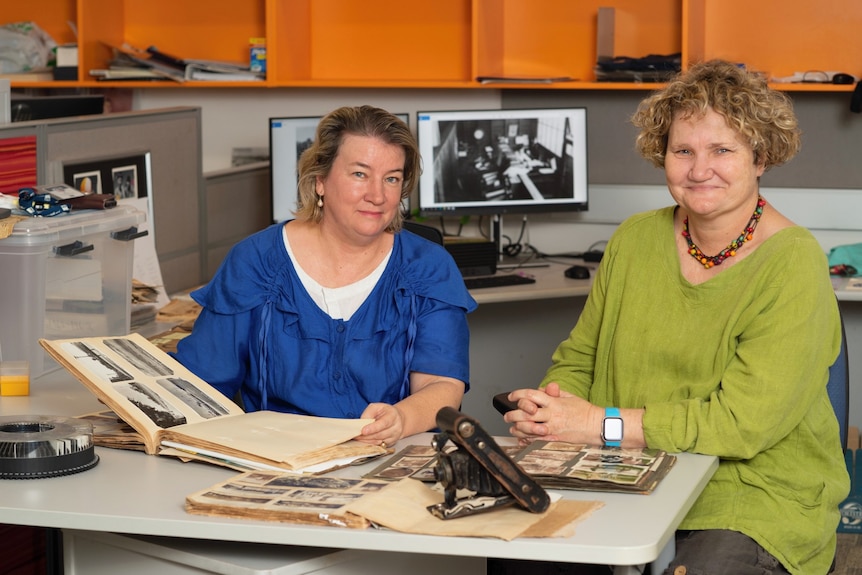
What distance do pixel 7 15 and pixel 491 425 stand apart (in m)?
2.63

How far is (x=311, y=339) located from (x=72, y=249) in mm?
624

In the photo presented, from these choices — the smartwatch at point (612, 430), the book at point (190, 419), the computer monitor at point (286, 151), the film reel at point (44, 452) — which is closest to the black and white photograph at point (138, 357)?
the book at point (190, 419)

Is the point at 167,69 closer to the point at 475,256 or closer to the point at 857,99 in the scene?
the point at 475,256

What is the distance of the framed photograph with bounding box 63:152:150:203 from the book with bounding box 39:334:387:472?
1024 millimetres

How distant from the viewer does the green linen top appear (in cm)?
176

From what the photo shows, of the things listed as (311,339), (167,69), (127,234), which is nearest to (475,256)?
(127,234)

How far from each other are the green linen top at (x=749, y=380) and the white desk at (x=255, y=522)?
0.29 feet

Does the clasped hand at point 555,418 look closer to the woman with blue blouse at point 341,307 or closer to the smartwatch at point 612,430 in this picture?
the smartwatch at point 612,430

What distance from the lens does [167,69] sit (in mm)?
4316

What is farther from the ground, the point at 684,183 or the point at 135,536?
the point at 684,183

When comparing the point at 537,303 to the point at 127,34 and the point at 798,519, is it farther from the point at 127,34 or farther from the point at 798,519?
the point at 798,519

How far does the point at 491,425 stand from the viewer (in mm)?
4043

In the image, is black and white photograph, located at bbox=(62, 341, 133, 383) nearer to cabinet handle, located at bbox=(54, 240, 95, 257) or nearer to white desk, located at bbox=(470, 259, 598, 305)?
cabinet handle, located at bbox=(54, 240, 95, 257)

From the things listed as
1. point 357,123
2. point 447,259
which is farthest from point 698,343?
point 357,123
